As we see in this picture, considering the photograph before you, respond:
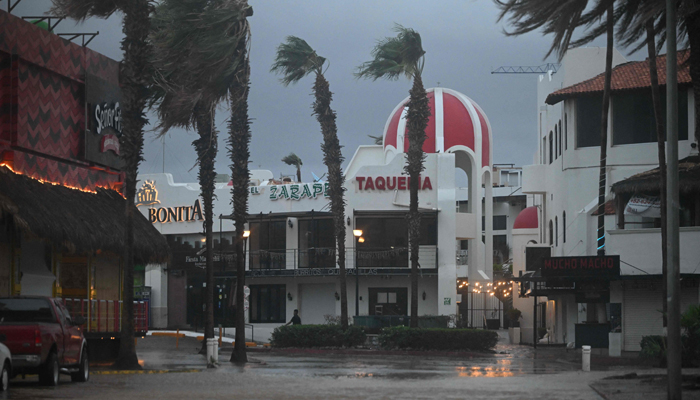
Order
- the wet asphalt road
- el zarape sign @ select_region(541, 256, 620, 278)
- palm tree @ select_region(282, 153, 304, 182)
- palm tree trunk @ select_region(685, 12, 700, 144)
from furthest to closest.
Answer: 1. palm tree @ select_region(282, 153, 304, 182)
2. el zarape sign @ select_region(541, 256, 620, 278)
3. palm tree trunk @ select_region(685, 12, 700, 144)
4. the wet asphalt road

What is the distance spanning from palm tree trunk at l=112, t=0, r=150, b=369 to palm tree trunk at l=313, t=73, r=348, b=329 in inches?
521

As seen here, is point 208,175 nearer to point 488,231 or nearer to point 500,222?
point 488,231

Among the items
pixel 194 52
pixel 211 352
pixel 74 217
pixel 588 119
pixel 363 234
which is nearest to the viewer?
pixel 74 217

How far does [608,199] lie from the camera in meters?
34.7

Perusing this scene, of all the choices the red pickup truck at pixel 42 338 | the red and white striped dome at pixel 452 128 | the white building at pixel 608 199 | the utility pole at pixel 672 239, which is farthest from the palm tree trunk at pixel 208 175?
the utility pole at pixel 672 239

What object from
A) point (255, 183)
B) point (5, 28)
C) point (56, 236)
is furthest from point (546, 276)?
point (255, 183)

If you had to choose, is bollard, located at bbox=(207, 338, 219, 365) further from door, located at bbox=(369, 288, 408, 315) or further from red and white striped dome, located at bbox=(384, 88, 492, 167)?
red and white striped dome, located at bbox=(384, 88, 492, 167)

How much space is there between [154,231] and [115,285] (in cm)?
213

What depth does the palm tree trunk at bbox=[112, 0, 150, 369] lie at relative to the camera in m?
22.3

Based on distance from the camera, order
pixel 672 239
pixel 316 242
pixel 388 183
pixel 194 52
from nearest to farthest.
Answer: pixel 672 239 → pixel 194 52 → pixel 388 183 → pixel 316 242

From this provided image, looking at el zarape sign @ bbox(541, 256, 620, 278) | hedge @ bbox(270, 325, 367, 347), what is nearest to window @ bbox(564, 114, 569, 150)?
el zarape sign @ bbox(541, 256, 620, 278)

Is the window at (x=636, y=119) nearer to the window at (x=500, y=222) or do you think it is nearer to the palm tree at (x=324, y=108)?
the palm tree at (x=324, y=108)

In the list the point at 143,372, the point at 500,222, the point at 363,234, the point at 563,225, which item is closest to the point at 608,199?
the point at 563,225

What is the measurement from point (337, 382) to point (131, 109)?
9.23 metres
